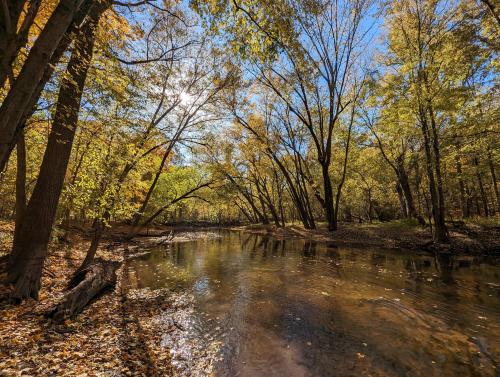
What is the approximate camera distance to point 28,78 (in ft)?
10.1

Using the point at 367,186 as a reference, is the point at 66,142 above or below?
below

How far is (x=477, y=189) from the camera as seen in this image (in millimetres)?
32250

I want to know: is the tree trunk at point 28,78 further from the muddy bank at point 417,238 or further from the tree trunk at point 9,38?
the muddy bank at point 417,238

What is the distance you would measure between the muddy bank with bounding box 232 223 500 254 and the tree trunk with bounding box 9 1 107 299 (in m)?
19.4

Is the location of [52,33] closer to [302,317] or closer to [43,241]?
[43,241]

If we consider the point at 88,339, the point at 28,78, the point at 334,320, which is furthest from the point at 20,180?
the point at 334,320

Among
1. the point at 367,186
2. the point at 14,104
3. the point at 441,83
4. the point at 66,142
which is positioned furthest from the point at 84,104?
the point at 367,186

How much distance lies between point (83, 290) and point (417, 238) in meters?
20.2

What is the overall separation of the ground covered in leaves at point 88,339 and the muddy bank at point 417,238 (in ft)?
54.9

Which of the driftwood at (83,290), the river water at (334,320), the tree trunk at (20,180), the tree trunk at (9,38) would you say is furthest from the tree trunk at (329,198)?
the tree trunk at (9,38)

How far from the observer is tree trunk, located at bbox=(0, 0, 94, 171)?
301cm

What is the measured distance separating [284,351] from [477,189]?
3829 centimetres

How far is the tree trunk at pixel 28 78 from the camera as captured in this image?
301 cm

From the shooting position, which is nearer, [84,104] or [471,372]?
[471,372]
